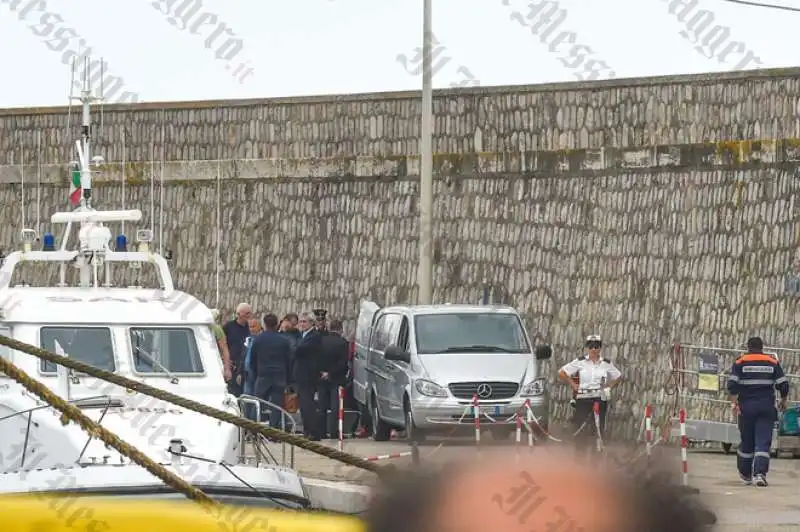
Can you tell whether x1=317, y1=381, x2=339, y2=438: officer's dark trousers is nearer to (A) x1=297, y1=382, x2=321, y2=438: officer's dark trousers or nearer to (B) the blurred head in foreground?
(A) x1=297, y1=382, x2=321, y2=438: officer's dark trousers

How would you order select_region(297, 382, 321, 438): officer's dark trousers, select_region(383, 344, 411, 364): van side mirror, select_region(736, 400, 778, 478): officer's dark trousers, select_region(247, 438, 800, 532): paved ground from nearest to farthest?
select_region(247, 438, 800, 532): paved ground
select_region(736, 400, 778, 478): officer's dark trousers
select_region(383, 344, 411, 364): van side mirror
select_region(297, 382, 321, 438): officer's dark trousers

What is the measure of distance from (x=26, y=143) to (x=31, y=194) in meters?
0.99

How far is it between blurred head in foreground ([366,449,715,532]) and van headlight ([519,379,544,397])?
826 inches

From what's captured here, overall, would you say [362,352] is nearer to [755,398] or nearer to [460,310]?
[460,310]

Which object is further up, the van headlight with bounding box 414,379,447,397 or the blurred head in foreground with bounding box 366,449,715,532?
the blurred head in foreground with bounding box 366,449,715,532

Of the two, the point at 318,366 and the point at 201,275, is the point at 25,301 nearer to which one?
the point at 318,366

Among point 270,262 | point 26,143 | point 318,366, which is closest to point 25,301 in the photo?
point 318,366

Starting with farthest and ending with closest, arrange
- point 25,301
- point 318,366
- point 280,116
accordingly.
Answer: point 280,116 → point 318,366 → point 25,301

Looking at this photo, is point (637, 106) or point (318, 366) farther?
point (637, 106)

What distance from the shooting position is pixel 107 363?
13875mm

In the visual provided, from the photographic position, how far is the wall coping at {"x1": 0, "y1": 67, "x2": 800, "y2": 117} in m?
26.2

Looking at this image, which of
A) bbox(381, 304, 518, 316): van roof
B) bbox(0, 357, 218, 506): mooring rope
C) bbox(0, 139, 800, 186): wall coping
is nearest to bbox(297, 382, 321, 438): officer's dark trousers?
bbox(381, 304, 518, 316): van roof

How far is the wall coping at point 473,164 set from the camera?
26.2 metres

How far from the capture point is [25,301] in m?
14.3
